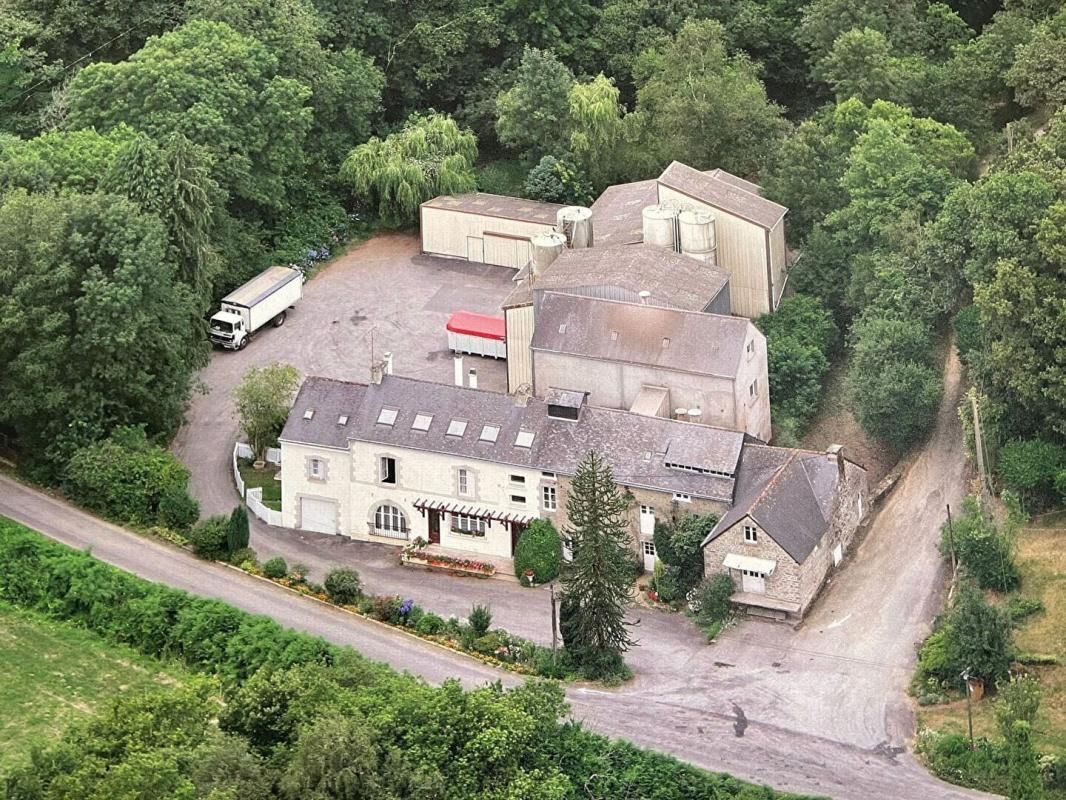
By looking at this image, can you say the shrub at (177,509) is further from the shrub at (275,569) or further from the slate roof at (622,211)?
the slate roof at (622,211)

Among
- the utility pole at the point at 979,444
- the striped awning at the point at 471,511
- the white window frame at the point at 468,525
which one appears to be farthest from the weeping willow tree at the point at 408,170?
the utility pole at the point at 979,444

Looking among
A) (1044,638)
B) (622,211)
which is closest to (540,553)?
(1044,638)

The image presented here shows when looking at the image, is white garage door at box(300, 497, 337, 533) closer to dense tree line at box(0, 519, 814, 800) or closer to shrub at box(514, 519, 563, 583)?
shrub at box(514, 519, 563, 583)

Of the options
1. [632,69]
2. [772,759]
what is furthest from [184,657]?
[632,69]

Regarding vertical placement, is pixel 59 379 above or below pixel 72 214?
below

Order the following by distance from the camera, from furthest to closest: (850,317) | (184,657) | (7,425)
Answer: (850,317) → (7,425) → (184,657)

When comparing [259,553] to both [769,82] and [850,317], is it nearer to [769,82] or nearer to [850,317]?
[850,317]

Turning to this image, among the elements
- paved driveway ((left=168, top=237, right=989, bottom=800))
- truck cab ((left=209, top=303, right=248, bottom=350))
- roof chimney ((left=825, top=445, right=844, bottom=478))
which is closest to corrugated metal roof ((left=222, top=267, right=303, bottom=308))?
truck cab ((left=209, top=303, right=248, bottom=350))

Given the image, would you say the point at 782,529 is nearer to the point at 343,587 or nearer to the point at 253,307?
the point at 343,587
